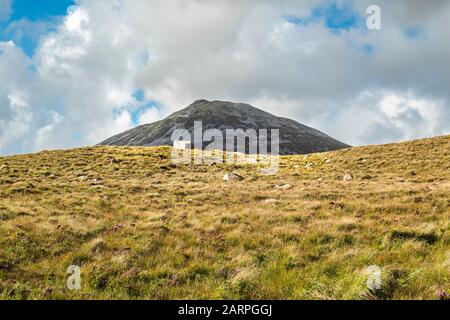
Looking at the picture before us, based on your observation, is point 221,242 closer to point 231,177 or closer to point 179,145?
point 231,177

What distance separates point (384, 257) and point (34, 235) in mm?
10900

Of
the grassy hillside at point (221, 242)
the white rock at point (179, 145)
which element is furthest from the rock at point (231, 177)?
the white rock at point (179, 145)

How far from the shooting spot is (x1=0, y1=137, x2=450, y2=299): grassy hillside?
7754mm

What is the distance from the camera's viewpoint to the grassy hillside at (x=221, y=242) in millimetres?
7754

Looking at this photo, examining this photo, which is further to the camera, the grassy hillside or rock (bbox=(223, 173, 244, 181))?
rock (bbox=(223, 173, 244, 181))

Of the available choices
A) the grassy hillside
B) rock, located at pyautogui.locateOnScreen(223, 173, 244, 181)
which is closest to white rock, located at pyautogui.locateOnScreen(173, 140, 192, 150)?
rock, located at pyautogui.locateOnScreen(223, 173, 244, 181)

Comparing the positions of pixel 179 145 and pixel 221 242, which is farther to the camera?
pixel 179 145

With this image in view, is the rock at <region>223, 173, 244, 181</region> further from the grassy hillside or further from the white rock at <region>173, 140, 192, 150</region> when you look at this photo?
the white rock at <region>173, 140, 192, 150</region>

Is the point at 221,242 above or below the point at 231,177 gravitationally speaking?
below

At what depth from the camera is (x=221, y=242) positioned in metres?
11.3

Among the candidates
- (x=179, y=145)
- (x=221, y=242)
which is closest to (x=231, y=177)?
(x=221, y=242)

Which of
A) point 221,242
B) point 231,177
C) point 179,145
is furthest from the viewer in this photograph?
point 179,145

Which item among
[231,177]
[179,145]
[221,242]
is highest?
[179,145]

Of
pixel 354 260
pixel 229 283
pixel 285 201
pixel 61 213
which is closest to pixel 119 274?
pixel 229 283
